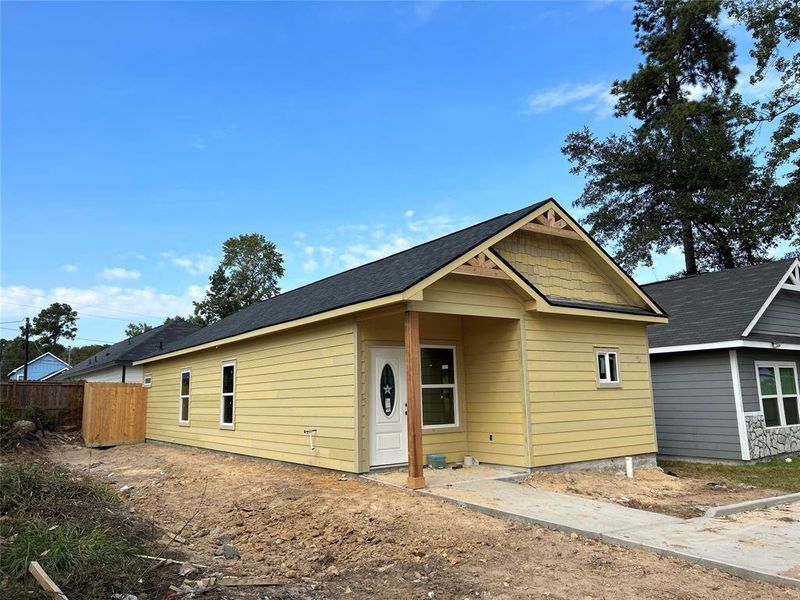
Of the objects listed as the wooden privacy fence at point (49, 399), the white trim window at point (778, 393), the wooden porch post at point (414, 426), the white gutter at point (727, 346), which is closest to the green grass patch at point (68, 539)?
the wooden porch post at point (414, 426)

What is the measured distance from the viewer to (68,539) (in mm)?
4398

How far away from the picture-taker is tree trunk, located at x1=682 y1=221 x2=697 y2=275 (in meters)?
26.0

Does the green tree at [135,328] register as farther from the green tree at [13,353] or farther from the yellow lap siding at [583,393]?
the yellow lap siding at [583,393]

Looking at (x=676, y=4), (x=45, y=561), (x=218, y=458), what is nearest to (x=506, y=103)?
(x=218, y=458)

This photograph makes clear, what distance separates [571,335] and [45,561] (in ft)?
28.0

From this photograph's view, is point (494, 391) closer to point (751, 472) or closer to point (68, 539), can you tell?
point (751, 472)

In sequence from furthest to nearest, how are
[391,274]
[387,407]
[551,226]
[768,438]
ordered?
[768,438]
[551,226]
[391,274]
[387,407]

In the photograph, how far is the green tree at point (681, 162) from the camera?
23.9 m

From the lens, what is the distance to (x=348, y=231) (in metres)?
25.4

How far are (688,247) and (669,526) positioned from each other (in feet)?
76.4

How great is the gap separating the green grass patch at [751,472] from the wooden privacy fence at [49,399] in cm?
1825

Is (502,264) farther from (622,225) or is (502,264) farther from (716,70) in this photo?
(716,70)

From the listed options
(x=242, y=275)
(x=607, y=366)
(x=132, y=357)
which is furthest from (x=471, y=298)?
(x=242, y=275)

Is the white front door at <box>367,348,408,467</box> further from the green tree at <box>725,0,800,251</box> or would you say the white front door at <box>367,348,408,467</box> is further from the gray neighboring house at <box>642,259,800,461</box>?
the green tree at <box>725,0,800,251</box>
